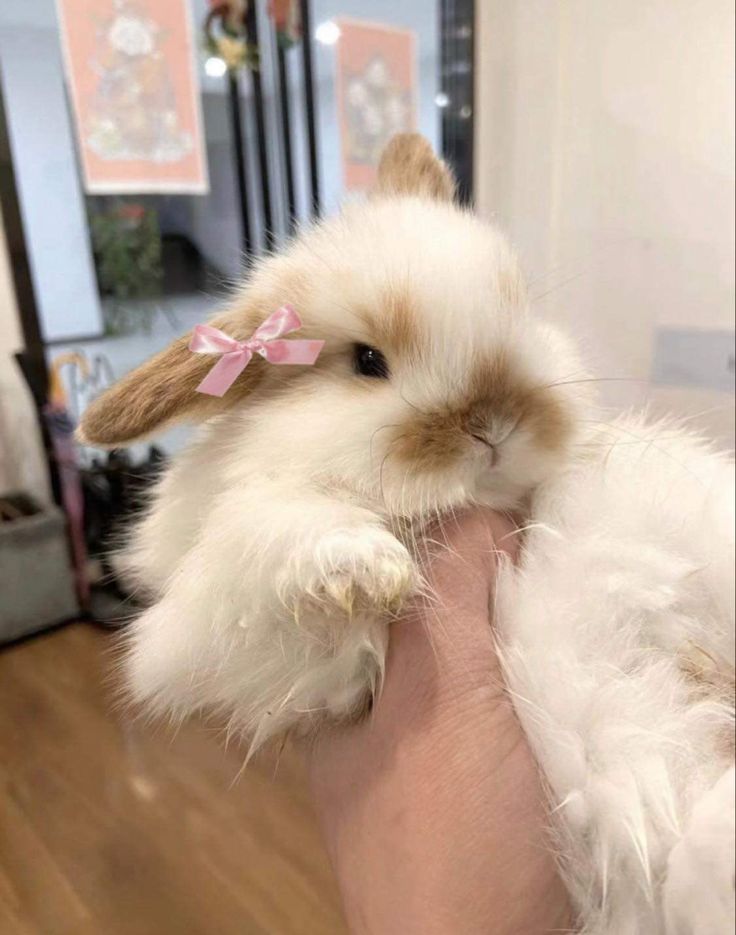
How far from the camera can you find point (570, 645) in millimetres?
747

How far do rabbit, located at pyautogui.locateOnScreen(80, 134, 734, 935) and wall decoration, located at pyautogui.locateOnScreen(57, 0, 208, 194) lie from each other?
2.21 m

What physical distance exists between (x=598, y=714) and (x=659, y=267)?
7.28ft

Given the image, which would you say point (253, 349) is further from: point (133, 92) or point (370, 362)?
point (133, 92)

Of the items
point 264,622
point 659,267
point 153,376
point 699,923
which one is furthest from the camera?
point 659,267

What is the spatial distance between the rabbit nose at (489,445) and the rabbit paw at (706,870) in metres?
0.35

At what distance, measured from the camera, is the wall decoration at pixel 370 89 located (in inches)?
126

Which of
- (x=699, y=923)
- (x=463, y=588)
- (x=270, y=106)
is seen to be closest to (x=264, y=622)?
(x=463, y=588)

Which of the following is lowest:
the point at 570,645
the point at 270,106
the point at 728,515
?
the point at 570,645

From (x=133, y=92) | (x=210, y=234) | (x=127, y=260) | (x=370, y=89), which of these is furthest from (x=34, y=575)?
(x=370, y=89)

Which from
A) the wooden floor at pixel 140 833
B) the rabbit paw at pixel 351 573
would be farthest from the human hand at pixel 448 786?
the wooden floor at pixel 140 833

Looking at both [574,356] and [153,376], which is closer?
[153,376]

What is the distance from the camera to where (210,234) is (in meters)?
3.17

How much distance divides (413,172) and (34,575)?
2182mm

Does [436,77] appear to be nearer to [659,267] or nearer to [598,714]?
[659,267]
